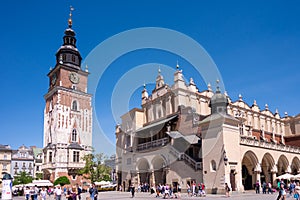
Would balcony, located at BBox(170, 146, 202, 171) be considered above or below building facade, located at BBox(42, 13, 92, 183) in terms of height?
below

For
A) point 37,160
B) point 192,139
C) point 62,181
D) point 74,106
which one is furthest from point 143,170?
point 37,160

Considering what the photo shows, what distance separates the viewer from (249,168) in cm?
3466

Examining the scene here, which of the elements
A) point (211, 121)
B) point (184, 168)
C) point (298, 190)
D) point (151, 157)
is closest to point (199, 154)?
point (184, 168)

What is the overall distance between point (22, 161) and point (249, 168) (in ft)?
261

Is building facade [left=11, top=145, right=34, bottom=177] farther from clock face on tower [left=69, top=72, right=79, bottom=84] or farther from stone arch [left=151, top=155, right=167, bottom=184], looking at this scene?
stone arch [left=151, top=155, right=167, bottom=184]

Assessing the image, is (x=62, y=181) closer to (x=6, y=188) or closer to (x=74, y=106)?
(x=74, y=106)

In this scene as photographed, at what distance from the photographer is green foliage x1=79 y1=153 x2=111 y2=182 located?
171 feet

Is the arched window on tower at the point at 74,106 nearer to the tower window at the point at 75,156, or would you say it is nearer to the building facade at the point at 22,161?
the tower window at the point at 75,156

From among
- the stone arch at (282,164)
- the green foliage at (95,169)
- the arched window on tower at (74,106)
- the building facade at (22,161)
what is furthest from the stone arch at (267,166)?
the building facade at (22,161)

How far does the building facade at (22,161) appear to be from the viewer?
90794mm

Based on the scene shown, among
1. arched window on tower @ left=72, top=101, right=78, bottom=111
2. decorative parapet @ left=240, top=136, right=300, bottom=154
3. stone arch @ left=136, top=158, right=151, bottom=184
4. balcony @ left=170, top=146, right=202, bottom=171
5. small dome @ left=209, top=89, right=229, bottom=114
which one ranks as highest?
arched window on tower @ left=72, top=101, right=78, bottom=111

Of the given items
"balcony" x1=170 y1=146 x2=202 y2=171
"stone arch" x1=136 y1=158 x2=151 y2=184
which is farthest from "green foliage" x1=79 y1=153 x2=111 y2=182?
"balcony" x1=170 y1=146 x2=202 y2=171

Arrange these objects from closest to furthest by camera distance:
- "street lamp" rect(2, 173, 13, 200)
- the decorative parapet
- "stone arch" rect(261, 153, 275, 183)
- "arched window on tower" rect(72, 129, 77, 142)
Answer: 1. "street lamp" rect(2, 173, 13, 200)
2. the decorative parapet
3. "stone arch" rect(261, 153, 275, 183)
4. "arched window on tower" rect(72, 129, 77, 142)

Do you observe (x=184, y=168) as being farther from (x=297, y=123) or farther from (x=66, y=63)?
(x=66, y=63)
